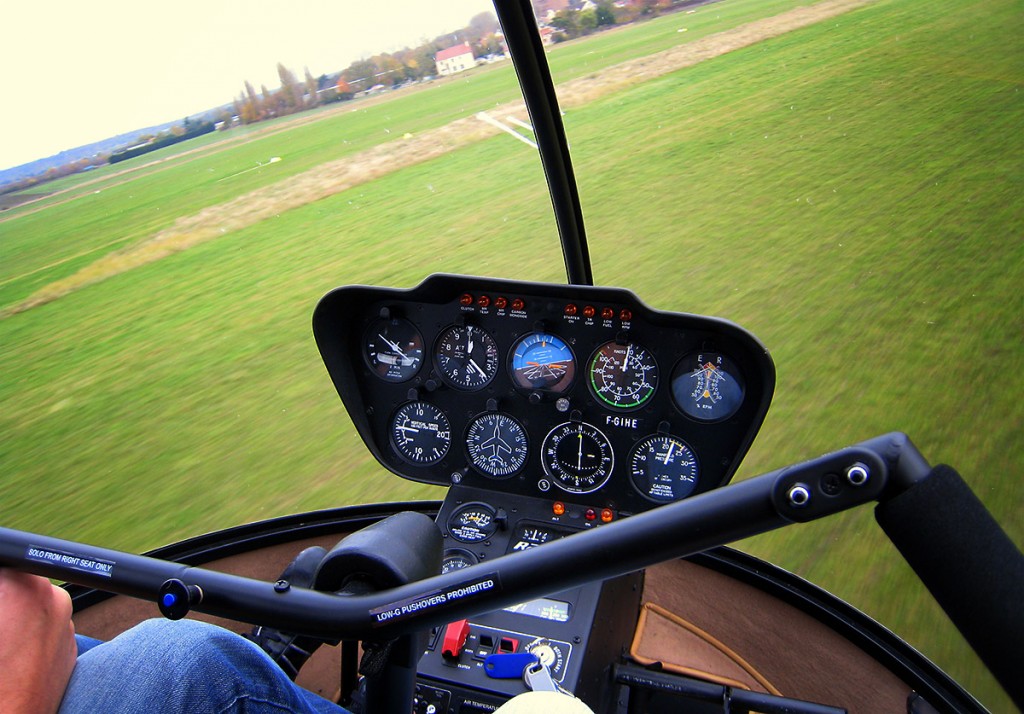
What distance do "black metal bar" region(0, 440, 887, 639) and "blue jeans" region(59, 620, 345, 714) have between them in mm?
172

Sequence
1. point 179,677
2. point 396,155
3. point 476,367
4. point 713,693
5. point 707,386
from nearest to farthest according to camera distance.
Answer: point 179,677 < point 713,693 < point 707,386 < point 476,367 < point 396,155

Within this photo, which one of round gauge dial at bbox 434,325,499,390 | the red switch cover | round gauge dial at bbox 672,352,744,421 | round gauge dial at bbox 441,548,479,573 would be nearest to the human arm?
the red switch cover

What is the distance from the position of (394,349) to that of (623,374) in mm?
744

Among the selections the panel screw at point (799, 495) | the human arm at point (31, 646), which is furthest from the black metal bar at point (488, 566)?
the human arm at point (31, 646)

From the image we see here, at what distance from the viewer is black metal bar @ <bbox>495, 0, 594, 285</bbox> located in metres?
2.03

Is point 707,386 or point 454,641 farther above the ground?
point 707,386

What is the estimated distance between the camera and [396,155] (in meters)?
2.89

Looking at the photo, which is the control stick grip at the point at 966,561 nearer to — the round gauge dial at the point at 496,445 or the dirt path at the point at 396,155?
the round gauge dial at the point at 496,445

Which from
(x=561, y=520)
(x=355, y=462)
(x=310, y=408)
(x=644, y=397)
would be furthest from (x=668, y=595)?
(x=310, y=408)

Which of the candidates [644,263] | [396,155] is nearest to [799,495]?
[644,263]

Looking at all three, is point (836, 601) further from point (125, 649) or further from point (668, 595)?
point (125, 649)

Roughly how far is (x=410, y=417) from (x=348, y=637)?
5.51 ft

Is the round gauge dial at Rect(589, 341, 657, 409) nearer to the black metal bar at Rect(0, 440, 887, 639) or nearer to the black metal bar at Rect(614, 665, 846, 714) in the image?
the black metal bar at Rect(614, 665, 846, 714)

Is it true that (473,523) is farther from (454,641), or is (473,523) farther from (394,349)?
(394,349)
